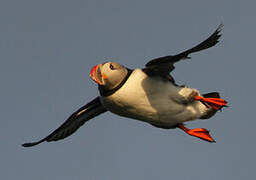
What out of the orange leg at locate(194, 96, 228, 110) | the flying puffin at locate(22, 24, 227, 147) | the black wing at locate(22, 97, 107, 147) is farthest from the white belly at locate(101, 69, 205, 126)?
the black wing at locate(22, 97, 107, 147)

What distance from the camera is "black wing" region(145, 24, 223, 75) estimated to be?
377 inches

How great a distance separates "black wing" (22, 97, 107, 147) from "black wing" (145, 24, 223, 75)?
229 cm

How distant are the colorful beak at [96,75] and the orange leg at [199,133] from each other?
241cm

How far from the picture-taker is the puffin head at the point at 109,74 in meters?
9.81

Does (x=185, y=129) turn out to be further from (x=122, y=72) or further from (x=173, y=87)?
(x=122, y=72)

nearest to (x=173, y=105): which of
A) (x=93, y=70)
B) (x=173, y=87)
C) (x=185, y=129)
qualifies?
(x=173, y=87)

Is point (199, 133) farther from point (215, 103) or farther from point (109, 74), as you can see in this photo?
point (109, 74)

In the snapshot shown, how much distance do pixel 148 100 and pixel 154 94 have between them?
18 cm

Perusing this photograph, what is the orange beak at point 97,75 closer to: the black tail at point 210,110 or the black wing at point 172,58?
the black wing at point 172,58

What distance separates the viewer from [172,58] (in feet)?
31.7

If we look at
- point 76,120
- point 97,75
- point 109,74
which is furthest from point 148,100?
point 76,120

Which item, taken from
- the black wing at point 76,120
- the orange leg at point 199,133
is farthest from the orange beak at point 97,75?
the orange leg at point 199,133

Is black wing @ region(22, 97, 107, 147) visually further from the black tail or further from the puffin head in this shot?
the black tail

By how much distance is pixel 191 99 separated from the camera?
35.6 ft
